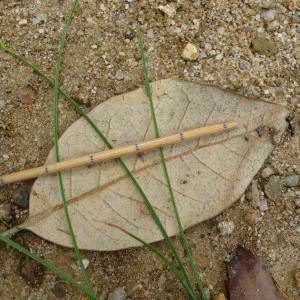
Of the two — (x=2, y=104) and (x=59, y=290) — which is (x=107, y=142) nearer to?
(x=2, y=104)

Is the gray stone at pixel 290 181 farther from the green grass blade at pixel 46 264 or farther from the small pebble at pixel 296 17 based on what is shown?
the green grass blade at pixel 46 264

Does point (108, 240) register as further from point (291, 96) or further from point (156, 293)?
point (291, 96)

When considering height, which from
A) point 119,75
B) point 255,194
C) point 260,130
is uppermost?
point 119,75

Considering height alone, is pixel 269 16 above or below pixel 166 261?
above

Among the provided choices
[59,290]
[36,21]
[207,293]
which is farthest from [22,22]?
[207,293]

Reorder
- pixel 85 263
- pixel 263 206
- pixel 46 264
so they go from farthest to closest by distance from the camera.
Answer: pixel 263 206 → pixel 85 263 → pixel 46 264

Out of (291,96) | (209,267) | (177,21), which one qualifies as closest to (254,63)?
(291,96)

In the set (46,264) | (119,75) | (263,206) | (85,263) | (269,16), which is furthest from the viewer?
(269,16)

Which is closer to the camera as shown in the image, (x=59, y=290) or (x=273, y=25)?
(x=59, y=290)
